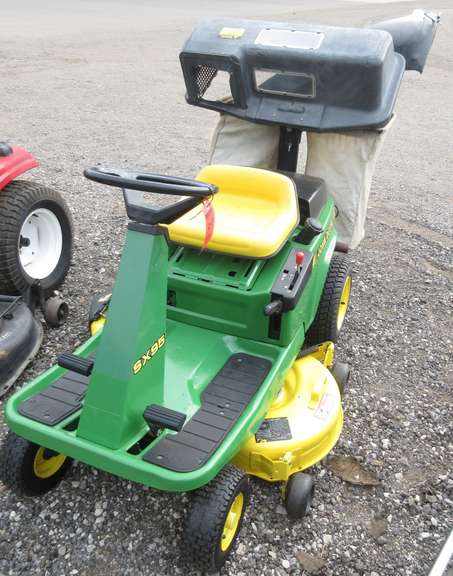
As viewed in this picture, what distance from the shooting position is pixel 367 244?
14.1ft

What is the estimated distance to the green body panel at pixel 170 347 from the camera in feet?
5.85

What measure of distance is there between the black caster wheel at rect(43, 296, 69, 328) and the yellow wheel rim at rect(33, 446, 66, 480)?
1.02 m

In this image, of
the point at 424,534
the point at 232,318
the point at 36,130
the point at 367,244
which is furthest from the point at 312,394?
the point at 36,130

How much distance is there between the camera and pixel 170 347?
2.40 m

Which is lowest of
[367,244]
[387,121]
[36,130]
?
[367,244]

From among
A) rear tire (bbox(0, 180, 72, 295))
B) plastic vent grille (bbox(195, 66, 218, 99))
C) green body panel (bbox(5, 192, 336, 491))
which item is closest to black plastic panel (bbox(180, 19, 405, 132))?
plastic vent grille (bbox(195, 66, 218, 99))

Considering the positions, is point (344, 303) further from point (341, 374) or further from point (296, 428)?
point (296, 428)

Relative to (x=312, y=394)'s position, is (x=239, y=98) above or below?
above

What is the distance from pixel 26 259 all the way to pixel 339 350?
181cm

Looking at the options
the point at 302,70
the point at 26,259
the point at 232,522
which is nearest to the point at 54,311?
the point at 26,259

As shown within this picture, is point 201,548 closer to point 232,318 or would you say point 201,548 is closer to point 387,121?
point 232,318

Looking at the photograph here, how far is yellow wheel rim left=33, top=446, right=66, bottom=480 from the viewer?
6.96 ft

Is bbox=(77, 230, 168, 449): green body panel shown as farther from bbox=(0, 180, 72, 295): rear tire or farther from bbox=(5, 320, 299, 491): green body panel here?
bbox=(0, 180, 72, 295): rear tire

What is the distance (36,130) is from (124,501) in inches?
201
